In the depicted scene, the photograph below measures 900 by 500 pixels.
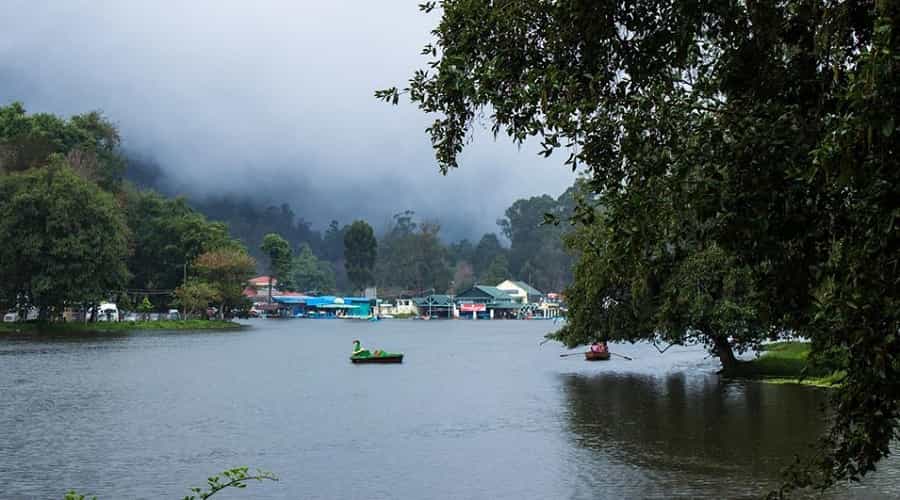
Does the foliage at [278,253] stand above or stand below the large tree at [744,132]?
above

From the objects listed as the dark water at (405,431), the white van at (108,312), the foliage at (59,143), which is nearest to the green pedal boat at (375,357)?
the dark water at (405,431)

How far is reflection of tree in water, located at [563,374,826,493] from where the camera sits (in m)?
23.6

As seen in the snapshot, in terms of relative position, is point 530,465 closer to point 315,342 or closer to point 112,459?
point 112,459

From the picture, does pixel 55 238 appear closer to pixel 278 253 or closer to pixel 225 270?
pixel 225 270

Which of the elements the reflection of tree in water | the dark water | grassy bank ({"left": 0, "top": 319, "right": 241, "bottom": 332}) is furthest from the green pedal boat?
grassy bank ({"left": 0, "top": 319, "right": 241, "bottom": 332})

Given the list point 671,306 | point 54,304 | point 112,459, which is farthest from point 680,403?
point 54,304

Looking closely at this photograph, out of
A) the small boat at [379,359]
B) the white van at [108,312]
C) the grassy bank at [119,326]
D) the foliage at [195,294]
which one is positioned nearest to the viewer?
the small boat at [379,359]

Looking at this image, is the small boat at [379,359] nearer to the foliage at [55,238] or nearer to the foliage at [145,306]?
the foliage at [55,238]

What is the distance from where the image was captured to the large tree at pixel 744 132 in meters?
7.92

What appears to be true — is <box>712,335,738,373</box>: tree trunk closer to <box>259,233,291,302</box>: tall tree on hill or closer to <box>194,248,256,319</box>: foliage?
<box>194,248,256,319</box>: foliage

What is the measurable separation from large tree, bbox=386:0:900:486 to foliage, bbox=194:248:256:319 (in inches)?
4611

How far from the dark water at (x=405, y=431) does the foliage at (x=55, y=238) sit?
32484mm

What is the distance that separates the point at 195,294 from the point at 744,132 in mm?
119140

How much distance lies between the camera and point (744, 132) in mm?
10062
